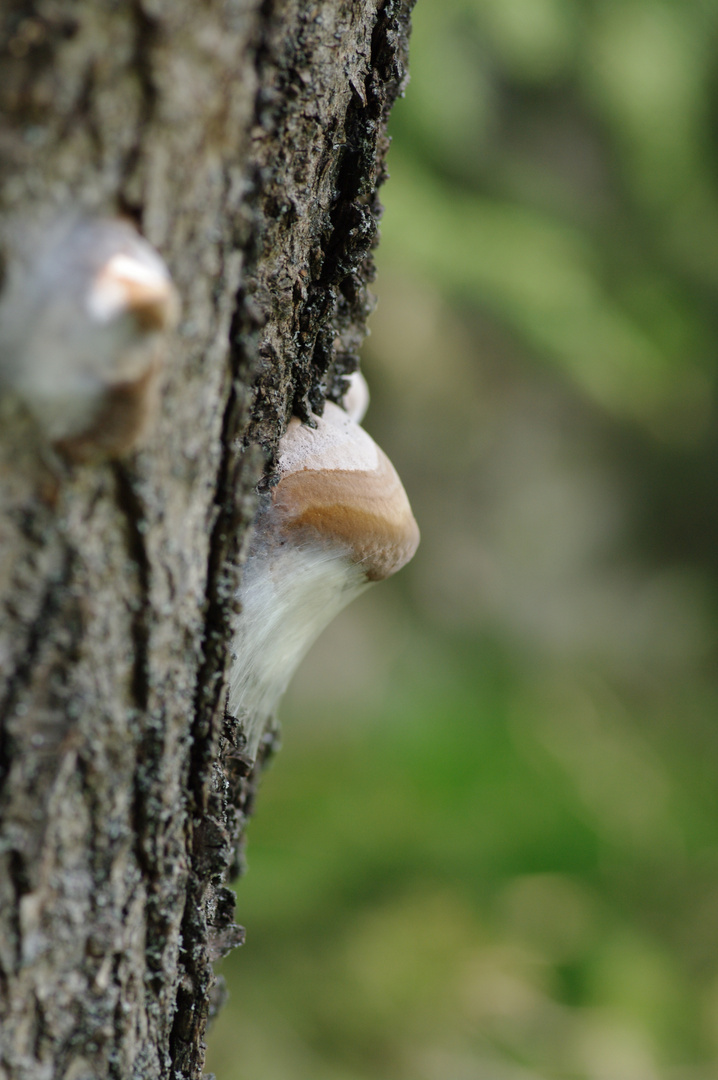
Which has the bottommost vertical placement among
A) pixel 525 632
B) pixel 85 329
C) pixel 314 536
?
pixel 525 632

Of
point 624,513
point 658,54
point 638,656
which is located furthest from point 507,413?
point 658,54

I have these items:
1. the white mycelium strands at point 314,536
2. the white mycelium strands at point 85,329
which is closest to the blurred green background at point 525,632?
the white mycelium strands at point 314,536

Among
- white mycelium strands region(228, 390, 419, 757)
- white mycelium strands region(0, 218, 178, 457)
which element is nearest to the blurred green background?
white mycelium strands region(228, 390, 419, 757)

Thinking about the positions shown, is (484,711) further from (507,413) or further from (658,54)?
(658,54)

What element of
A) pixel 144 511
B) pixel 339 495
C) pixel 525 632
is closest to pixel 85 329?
pixel 144 511

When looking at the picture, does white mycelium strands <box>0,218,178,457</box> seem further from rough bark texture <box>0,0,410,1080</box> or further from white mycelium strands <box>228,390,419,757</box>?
white mycelium strands <box>228,390,419,757</box>

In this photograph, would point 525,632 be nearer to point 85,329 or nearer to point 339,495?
point 339,495

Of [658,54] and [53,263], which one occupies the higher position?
[658,54]
